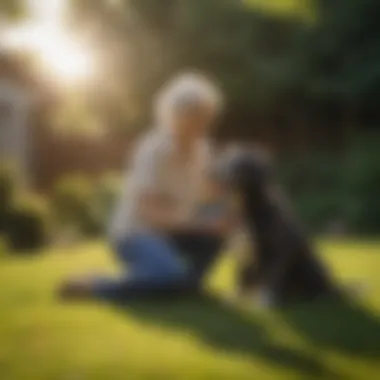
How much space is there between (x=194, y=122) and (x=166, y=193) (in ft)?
0.59

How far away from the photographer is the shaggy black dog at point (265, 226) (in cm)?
242

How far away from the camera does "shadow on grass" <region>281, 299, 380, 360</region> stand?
2387 millimetres

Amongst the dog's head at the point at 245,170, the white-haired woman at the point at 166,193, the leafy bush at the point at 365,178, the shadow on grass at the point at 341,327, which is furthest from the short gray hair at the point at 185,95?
the shadow on grass at the point at 341,327

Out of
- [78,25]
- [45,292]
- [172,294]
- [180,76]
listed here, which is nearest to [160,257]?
[172,294]

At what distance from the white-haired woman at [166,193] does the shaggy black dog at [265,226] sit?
7 centimetres

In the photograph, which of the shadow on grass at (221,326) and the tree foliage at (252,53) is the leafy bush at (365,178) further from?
the shadow on grass at (221,326)

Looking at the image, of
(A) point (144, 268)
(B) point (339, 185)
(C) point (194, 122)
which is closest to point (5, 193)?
(A) point (144, 268)

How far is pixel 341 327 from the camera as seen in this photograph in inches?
94.3

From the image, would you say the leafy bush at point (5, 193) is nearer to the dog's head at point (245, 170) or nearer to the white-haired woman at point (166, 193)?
the white-haired woman at point (166, 193)

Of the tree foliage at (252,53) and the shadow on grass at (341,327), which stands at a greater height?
the tree foliage at (252,53)

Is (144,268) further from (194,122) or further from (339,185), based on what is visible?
(339,185)

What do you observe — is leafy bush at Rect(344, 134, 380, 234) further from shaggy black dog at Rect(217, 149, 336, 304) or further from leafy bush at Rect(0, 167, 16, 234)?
leafy bush at Rect(0, 167, 16, 234)

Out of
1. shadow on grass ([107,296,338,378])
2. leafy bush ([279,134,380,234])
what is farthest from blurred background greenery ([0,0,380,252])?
shadow on grass ([107,296,338,378])

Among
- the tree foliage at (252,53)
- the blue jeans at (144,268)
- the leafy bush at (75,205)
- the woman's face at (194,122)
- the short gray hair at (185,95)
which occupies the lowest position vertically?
the blue jeans at (144,268)
